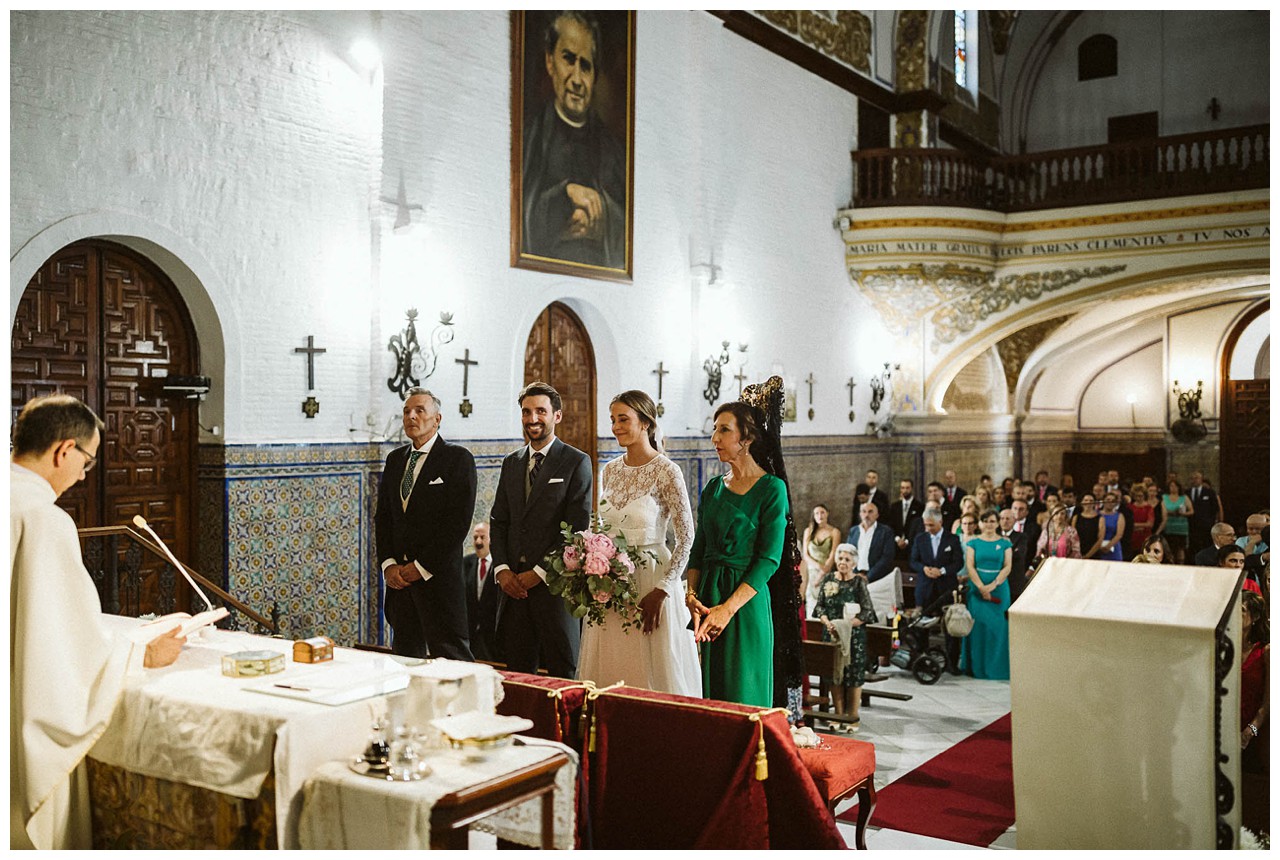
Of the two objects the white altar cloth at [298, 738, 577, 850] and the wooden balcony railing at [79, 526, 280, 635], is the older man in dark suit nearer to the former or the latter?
the wooden balcony railing at [79, 526, 280, 635]

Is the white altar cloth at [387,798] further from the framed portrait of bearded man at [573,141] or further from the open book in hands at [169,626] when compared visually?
the framed portrait of bearded man at [573,141]

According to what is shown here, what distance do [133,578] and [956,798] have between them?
15.5 ft

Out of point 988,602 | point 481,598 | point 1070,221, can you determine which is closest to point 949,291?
point 1070,221

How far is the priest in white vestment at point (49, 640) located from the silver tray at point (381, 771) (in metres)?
0.72

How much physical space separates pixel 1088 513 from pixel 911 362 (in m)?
4.04

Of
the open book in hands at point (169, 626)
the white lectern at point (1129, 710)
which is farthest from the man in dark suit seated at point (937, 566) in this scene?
the open book in hands at point (169, 626)

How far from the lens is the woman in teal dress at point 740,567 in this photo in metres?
4.90

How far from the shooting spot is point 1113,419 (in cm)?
1880

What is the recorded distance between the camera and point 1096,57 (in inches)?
671

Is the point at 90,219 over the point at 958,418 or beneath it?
over

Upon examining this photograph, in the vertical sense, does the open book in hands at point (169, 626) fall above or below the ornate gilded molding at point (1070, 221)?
below

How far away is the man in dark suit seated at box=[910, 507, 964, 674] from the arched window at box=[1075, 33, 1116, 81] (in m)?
10.2

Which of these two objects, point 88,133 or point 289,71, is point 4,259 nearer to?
point 88,133

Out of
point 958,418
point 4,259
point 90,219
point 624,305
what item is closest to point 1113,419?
point 958,418
